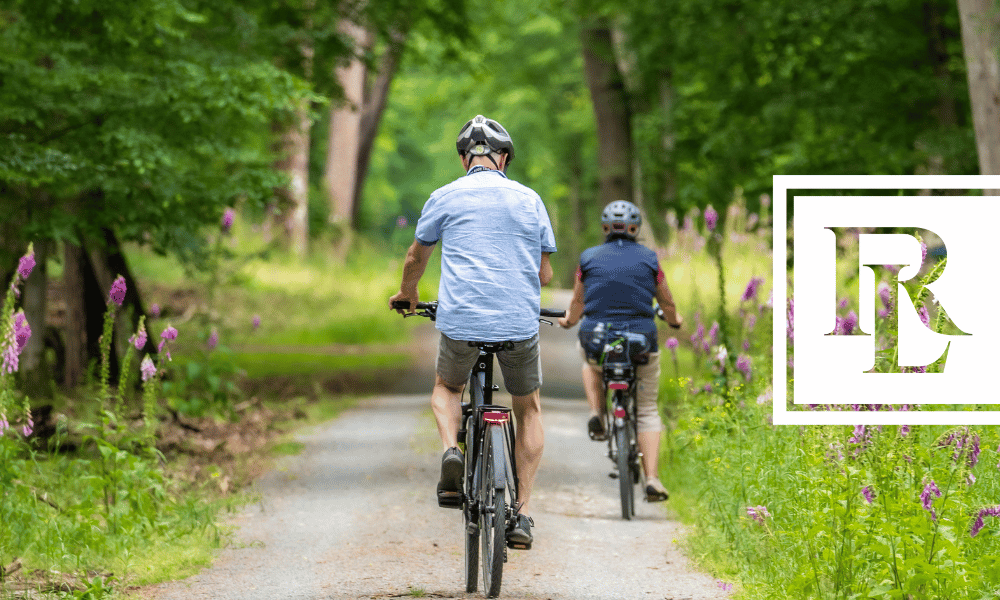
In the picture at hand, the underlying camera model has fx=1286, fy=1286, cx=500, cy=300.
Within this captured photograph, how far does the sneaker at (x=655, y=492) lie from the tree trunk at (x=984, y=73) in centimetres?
463

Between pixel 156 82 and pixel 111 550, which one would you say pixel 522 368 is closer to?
pixel 111 550

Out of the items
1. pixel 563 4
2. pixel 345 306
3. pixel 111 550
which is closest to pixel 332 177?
pixel 345 306

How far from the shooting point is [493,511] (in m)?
5.56

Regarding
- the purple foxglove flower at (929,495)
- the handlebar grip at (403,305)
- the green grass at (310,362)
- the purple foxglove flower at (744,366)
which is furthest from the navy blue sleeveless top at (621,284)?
the green grass at (310,362)

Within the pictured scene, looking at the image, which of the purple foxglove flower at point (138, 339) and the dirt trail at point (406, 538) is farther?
the purple foxglove flower at point (138, 339)

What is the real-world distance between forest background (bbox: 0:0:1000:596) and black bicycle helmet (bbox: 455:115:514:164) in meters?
2.47

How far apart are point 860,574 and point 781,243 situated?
1990mm

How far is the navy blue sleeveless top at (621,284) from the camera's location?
8172mm

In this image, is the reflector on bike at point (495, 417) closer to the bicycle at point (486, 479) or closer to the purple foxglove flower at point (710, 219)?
the bicycle at point (486, 479)

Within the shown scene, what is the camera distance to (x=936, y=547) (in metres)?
4.93

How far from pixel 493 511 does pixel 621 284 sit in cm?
291

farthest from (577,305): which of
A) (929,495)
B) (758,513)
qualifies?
(929,495)

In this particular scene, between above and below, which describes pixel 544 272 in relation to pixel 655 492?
above

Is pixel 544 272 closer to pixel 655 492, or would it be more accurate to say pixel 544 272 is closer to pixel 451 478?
pixel 451 478
